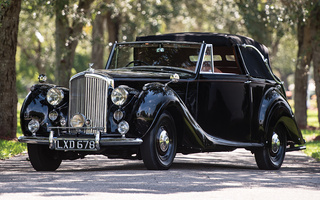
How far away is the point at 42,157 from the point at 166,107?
1.96 m

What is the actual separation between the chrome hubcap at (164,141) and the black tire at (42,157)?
1663 millimetres

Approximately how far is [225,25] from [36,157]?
98.8 ft

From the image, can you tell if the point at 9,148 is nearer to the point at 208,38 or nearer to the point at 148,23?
the point at 208,38

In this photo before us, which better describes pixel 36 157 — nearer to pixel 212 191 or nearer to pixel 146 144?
pixel 146 144

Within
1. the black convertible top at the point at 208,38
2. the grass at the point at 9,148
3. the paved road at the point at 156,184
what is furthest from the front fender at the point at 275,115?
the grass at the point at 9,148

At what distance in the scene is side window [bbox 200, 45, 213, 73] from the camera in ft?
32.9

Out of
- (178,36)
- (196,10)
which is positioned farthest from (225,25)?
(178,36)

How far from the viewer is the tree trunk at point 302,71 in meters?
23.7

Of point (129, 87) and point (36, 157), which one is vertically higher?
point (129, 87)

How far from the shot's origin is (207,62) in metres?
10.1

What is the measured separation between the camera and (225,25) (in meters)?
38.3

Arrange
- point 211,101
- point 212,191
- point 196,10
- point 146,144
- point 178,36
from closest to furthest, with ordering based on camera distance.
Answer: point 212,191 < point 146,144 < point 211,101 < point 178,36 < point 196,10

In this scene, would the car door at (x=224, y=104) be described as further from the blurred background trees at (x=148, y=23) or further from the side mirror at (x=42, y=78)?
the blurred background trees at (x=148, y=23)

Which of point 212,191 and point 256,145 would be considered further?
point 256,145
